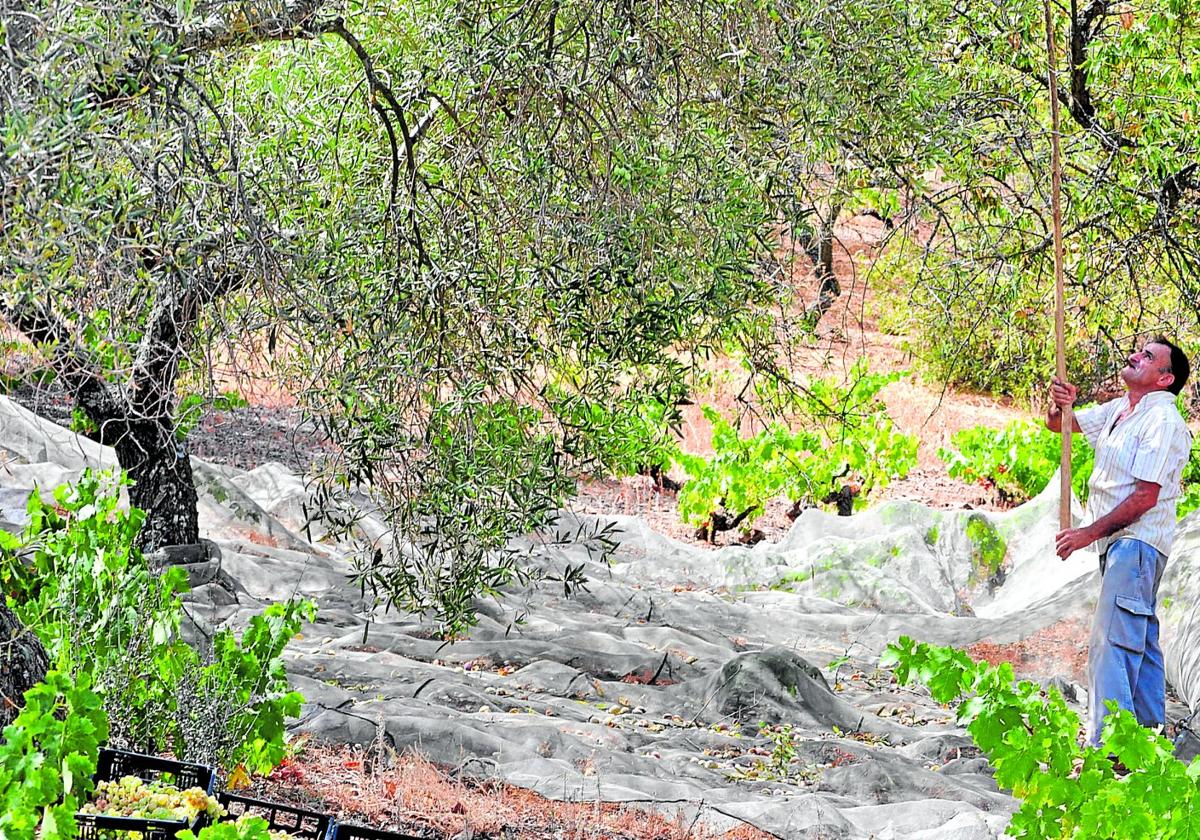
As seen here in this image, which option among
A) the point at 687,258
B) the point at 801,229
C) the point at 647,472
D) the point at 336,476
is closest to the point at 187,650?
the point at 336,476

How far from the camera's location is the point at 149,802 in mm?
3025

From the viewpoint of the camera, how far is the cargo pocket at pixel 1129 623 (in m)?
5.34

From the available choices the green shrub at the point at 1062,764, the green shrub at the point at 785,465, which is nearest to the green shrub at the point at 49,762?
the green shrub at the point at 1062,764

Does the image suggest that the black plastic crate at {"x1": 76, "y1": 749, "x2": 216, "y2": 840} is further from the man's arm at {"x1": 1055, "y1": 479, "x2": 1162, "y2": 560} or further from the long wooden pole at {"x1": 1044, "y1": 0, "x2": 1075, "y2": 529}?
the man's arm at {"x1": 1055, "y1": 479, "x2": 1162, "y2": 560}

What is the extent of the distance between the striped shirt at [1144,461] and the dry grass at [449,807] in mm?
2300

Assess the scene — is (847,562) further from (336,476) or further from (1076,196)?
(336,476)

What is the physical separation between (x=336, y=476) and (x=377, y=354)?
18.0 inches

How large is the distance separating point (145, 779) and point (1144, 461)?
13.1 ft

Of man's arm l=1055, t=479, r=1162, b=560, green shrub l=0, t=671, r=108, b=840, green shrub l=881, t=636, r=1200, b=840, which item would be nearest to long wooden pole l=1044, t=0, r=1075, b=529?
man's arm l=1055, t=479, r=1162, b=560

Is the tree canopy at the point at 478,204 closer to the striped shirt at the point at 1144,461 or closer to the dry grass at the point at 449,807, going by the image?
the dry grass at the point at 449,807

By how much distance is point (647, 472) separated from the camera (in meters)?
14.4

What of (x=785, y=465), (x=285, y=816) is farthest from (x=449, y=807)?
(x=785, y=465)

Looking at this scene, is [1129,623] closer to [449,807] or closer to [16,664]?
[449,807]

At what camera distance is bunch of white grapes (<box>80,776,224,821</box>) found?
9.68ft
